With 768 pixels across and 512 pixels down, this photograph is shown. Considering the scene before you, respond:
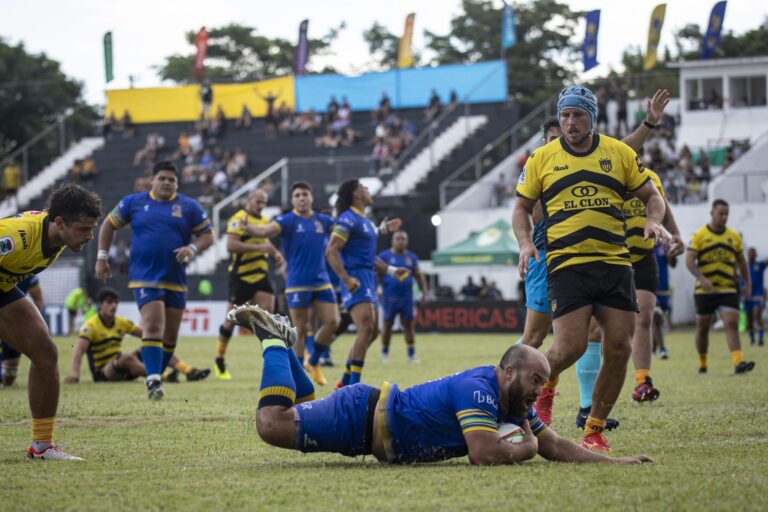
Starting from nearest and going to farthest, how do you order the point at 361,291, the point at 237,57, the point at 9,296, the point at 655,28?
the point at 9,296, the point at 361,291, the point at 655,28, the point at 237,57

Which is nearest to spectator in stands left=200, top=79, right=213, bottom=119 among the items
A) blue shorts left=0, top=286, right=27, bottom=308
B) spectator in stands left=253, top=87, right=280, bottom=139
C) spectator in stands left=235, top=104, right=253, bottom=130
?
spectator in stands left=235, top=104, right=253, bottom=130

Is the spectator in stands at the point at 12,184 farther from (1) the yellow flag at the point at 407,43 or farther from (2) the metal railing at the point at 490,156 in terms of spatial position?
(2) the metal railing at the point at 490,156

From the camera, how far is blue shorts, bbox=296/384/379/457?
686cm

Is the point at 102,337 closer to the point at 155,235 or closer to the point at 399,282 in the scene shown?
the point at 155,235

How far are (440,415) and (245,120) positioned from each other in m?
41.6

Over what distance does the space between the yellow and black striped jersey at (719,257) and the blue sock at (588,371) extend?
6772mm

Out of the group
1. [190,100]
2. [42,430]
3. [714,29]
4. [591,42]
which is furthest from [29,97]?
[42,430]

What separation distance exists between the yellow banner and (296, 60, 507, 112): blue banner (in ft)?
6.08

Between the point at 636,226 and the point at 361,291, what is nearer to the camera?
the point at 636,226

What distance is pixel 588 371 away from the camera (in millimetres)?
9719

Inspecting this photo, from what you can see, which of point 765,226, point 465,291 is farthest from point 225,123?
point 765,226

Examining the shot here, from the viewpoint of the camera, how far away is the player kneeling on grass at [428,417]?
6.55 meters

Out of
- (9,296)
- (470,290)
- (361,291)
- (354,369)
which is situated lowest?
(470,290)

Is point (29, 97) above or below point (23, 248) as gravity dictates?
above
